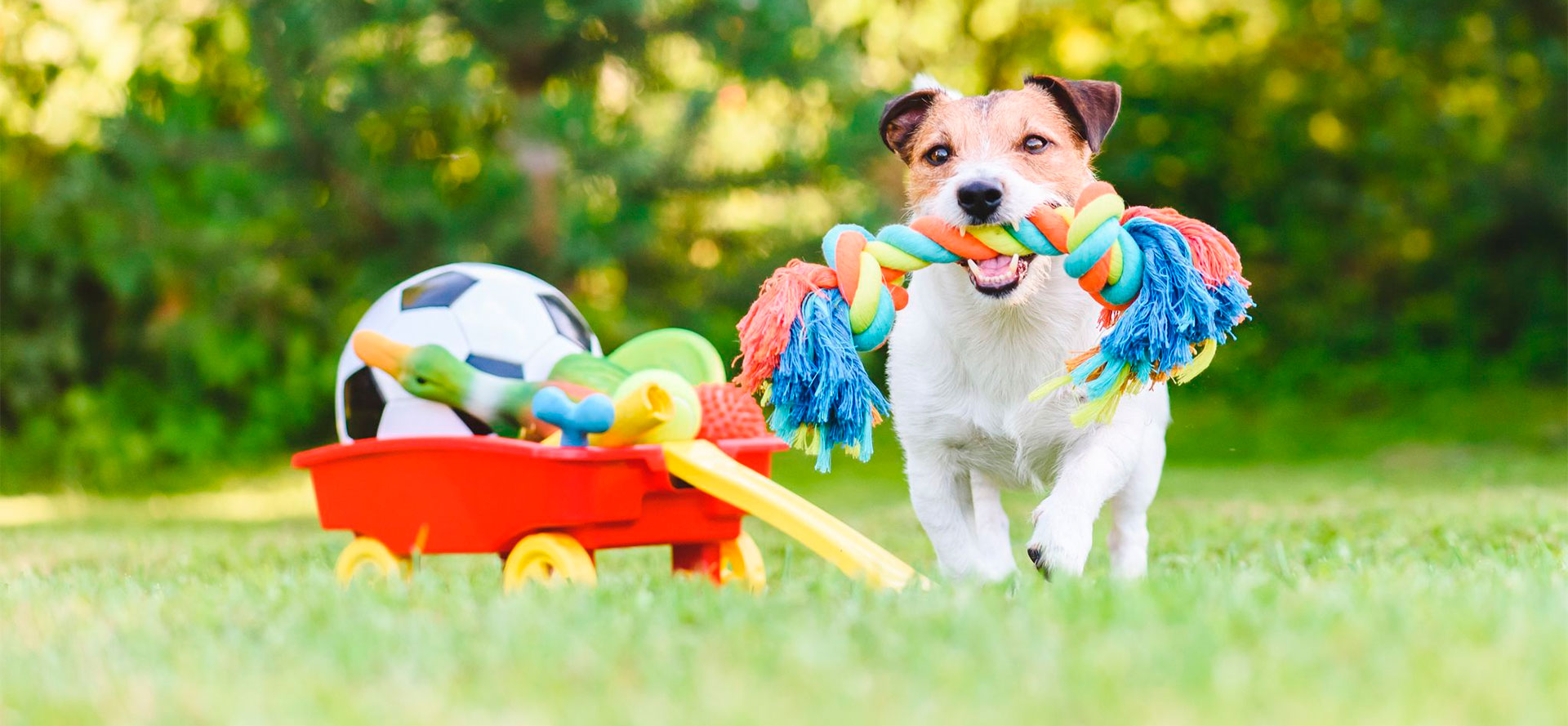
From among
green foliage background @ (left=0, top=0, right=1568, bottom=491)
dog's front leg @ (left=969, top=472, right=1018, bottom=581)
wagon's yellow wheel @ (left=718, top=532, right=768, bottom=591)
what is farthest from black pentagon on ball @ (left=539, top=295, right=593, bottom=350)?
green foliage background @ (left=0, top=0, right=1568, bottom=491)

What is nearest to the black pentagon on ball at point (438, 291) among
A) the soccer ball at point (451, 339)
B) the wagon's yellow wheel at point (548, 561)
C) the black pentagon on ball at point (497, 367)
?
the soccer ball at point (451, 339)

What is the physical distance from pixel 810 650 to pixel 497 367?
196cm

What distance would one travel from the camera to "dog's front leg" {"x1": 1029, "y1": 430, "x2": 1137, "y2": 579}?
3006 millimetres

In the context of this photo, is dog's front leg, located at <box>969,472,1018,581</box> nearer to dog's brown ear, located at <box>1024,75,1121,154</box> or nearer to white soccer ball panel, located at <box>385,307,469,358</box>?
dog's brown ear, located at <box>1024,75,1121,154</box>

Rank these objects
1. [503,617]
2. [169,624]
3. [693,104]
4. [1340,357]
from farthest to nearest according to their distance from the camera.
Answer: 1. [1340,357]
2. [693,104]
3. [169,624]
4. [503,617]

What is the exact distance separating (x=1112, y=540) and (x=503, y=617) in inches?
82.0

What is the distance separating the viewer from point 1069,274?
314 centimetres

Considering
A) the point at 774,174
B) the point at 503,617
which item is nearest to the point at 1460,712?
the point at 503,617

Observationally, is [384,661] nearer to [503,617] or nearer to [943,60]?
[503,617]

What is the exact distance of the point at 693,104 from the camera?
27.9 ft

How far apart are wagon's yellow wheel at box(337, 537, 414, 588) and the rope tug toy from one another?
113 centimetres

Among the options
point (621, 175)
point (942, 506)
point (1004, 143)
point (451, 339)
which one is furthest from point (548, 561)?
point (621, 175)

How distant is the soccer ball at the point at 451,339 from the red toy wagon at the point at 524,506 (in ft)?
0.51

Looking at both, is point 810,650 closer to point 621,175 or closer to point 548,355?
point 548,355
